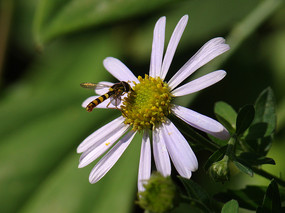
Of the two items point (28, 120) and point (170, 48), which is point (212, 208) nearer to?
point (170, 48)

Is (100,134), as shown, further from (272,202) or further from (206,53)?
(272,202)

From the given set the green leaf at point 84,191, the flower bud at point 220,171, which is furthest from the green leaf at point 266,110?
the green leaf at point 84,191

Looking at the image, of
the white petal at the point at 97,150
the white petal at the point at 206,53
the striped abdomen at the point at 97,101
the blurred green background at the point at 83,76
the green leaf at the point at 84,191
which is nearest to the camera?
the white petal at the point at 206,53

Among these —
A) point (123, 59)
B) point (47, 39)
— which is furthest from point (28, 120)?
point (123, 59)

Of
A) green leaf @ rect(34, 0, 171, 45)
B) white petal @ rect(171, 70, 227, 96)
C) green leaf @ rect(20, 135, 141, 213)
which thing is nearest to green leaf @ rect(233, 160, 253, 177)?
white petal @ rect(171, 70, 227, 96)

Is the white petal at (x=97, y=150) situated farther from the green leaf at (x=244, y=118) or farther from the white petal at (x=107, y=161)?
the green leaf at (x=244, y=118)

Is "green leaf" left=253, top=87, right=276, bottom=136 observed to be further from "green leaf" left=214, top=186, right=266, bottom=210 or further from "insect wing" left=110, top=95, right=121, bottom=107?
"insect wing" left=110, top=95, right=121, bottom=107
